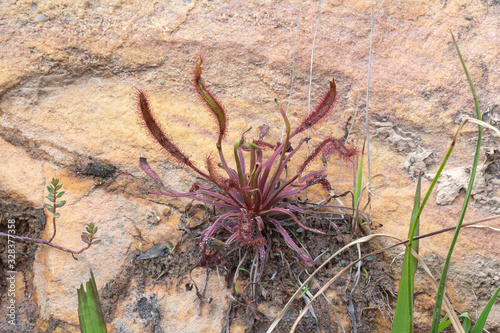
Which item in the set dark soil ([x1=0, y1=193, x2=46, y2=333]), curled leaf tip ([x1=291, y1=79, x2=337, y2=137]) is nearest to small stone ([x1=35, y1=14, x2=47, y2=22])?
dark soil ([x1=0, y1=193, x2=46, y2=333])

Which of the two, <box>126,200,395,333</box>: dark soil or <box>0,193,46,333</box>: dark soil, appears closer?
<box>126,200,395,333</box>: dark soil

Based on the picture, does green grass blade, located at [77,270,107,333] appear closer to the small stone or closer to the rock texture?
the rock texture

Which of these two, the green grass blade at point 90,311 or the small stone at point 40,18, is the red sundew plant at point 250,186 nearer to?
the green grass blade at point 90,311

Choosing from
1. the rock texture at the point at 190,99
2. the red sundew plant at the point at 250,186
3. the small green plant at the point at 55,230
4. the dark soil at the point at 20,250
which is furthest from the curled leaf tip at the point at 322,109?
the dark soil at the point at 20,250

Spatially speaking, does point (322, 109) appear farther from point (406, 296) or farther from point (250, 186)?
point (406, 296)

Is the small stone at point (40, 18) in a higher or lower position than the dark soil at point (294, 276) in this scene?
higher

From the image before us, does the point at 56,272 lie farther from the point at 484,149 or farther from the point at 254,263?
the point at 484,149

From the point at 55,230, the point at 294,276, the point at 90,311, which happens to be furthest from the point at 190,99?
the point at 90,311
